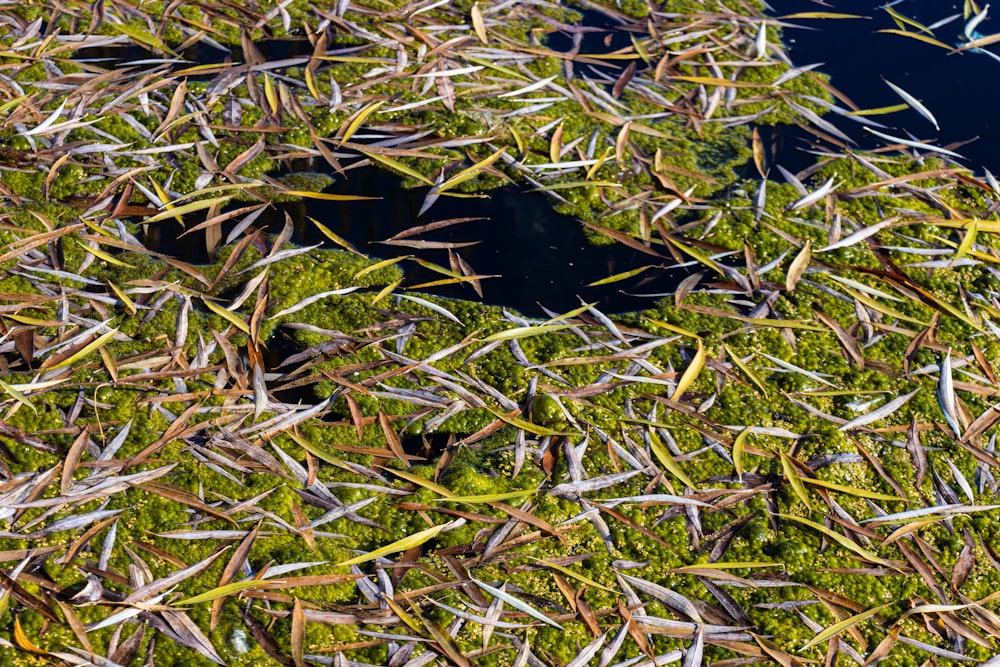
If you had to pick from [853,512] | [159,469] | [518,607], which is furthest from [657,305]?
[159,469]

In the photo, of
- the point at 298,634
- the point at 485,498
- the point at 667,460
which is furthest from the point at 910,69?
the point at 298,634

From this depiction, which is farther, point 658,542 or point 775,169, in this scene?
point 775,169

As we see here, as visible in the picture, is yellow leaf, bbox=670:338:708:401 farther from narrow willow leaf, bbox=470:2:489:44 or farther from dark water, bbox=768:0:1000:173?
narrow willow leaf, bbox=470:2:489:44

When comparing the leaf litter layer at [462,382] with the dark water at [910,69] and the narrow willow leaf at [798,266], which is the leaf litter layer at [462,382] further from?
the dark water at [910,69]

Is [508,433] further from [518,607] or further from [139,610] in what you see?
[139,610]

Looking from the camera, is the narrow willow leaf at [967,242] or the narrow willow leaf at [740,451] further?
the narrow willow leaf at [967,242]

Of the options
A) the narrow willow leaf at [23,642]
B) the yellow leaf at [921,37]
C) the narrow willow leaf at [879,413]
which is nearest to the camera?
the narrow willow leaf at [23,642]

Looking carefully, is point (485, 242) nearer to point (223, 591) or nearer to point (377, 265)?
point (377, 265)

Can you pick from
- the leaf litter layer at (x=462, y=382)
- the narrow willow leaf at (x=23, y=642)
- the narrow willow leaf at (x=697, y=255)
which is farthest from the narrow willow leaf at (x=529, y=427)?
the narrow willow leaf at (x=23, y=642)
